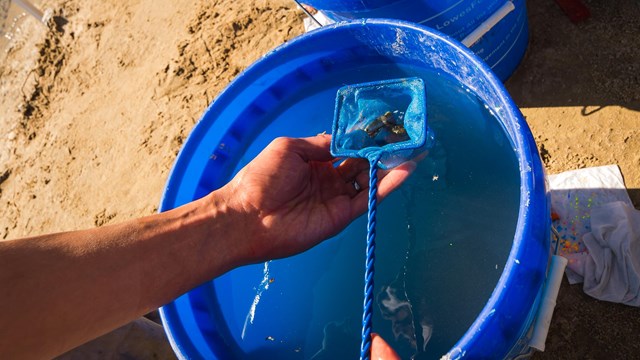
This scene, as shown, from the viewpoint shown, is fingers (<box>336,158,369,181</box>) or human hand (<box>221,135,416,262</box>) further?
fingers (<box>336,158,369,181</box>)

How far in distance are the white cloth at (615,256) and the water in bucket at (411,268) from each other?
1.17 feet

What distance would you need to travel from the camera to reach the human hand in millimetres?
1228

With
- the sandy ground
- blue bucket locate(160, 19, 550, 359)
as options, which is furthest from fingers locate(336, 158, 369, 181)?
the sandy ground

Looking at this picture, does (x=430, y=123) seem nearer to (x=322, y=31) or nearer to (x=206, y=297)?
(x=322, y=31)

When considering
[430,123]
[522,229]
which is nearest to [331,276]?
[430,123]

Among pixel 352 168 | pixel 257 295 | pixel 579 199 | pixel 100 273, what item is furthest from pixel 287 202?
pixel 579 199

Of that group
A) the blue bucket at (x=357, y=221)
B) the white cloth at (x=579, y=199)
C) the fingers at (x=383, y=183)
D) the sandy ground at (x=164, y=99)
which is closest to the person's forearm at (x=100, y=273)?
the blue bucket at (x=357, y=221)

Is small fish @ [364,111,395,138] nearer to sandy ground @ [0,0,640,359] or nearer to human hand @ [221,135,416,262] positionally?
human hand @ [221,135,416,262]

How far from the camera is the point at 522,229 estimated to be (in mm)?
869

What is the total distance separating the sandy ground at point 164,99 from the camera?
151 centimetres

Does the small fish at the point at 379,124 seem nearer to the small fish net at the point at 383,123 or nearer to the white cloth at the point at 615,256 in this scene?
the small fish net at the point at 383,123

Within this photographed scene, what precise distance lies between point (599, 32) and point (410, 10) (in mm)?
713

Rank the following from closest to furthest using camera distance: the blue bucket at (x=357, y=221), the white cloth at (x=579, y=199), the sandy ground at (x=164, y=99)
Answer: the blue bucket at (x=357, y=221), the white cloth at (x=579, y=199), the sandy ground at (x=164, y=99)

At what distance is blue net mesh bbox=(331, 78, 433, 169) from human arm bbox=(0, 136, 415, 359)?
68 mm
